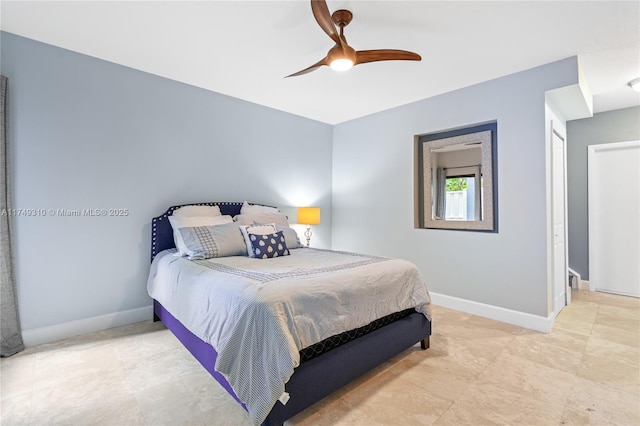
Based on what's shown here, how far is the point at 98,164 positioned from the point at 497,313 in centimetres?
429

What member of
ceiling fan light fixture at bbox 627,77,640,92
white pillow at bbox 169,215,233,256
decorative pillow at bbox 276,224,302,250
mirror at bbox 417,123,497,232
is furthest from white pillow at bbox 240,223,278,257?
ceiling fan light fixture at bbox 627,77,640,92

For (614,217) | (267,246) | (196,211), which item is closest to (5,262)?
(196,211)

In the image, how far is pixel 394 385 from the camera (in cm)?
198

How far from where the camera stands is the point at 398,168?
13.5 ft

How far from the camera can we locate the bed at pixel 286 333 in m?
1.47

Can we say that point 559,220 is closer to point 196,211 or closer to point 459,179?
point 459,179

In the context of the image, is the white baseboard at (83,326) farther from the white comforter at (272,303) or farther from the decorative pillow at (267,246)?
the decorative pillow at (267,246)

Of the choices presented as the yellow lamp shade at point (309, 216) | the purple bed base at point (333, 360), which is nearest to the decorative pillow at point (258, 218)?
the yellow lamp shade at point (309, 216)

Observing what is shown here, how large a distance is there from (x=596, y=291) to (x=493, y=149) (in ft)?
9.31

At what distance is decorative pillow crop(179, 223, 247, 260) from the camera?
266 cm

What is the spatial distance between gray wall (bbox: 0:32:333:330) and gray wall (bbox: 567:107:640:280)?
4.75 m

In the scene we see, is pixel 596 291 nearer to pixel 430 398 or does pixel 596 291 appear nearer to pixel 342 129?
pixel 430 398

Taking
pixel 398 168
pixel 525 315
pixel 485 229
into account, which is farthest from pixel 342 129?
pixel 525 315

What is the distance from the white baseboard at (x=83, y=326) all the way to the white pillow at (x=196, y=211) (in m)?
1.03
